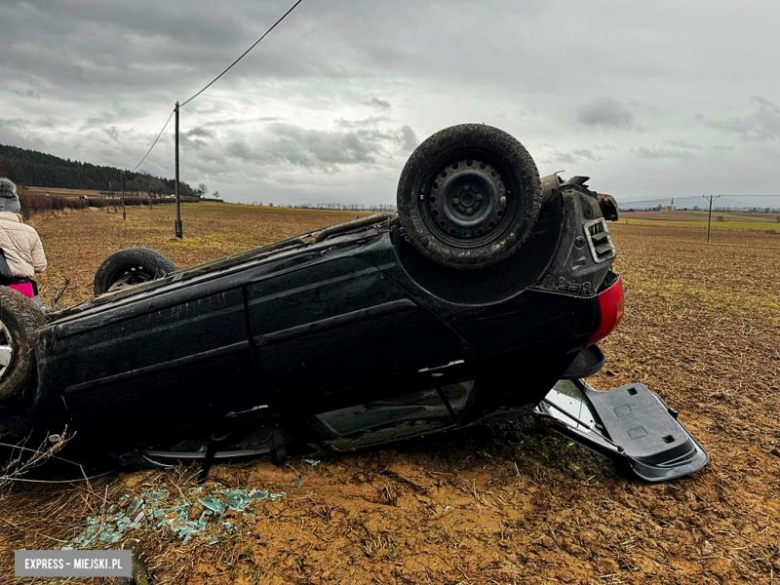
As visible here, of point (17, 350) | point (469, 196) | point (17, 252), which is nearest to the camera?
point (469, 196)

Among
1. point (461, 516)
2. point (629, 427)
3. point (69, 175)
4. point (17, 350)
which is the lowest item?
point (461, 516)

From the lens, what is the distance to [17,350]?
2.85 metres

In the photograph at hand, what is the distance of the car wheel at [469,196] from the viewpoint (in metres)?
2.42

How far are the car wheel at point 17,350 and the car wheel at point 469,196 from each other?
2213 mm

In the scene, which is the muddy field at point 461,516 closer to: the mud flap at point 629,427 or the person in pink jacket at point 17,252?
the mud flap at point 629,427

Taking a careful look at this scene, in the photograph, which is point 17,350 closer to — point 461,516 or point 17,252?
point 17,252

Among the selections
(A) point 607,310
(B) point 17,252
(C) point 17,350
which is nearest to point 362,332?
(A) point 607,310

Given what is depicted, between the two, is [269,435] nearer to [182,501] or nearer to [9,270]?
[182,501]

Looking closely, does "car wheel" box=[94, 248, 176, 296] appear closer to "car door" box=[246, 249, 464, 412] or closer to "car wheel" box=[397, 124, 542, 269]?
"car door" box=[246, 249, 464, 412]

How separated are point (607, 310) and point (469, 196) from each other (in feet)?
3.02

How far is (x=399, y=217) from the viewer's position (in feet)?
8.26

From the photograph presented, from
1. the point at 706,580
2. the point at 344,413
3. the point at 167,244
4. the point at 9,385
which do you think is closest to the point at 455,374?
the point at 344,413

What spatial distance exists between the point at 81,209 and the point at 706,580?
213ft

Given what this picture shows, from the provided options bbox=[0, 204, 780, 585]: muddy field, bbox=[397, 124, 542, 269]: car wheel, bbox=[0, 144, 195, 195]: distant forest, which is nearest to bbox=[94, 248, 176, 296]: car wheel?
bbox=[0, 204, 780, 585]: muddy field
